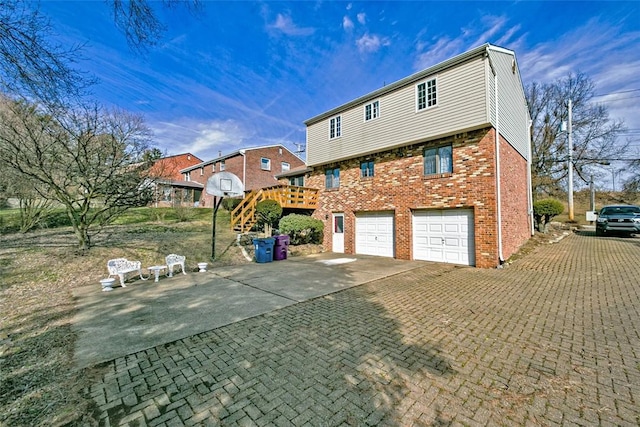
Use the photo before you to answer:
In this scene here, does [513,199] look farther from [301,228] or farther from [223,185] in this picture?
[223,185]

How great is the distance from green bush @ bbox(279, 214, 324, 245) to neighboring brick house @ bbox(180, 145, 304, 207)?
33.0ft

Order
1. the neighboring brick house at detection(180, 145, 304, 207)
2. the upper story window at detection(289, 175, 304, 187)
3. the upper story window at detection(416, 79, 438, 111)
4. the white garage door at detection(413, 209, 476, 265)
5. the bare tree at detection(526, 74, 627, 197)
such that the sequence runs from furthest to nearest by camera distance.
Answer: the neighboring brick house at detection(180, 145, 304, 207) → the bare tree at detection(526, 74, 627, 197) → the upper story window at detection(289, 175, 304, 187) → the upper story window at detection(416, 79, 438, 111) → the white garage door at detection(413, 209, 476, 265)

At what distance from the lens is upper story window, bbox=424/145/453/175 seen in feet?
32.7

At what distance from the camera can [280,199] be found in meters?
14.0

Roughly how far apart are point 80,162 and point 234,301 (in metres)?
7.10

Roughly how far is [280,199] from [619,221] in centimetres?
1845

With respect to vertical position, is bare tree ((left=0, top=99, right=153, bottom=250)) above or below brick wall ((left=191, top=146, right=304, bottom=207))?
below

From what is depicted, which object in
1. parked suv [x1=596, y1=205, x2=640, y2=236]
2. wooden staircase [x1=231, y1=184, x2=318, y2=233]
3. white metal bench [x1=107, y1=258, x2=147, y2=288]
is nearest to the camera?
white metal bench [x1=107, y1=258, x2=147, y2=288]

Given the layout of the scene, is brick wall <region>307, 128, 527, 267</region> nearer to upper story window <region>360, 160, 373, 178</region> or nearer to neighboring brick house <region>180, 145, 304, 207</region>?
upper story window <region>360, 160, 373, 178</region>

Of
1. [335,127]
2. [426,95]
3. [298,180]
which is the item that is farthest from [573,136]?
[298,180]

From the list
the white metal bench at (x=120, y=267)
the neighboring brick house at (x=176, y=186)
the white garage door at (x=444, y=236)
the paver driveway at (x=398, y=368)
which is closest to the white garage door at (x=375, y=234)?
the white garage door at (x=444, y=236)

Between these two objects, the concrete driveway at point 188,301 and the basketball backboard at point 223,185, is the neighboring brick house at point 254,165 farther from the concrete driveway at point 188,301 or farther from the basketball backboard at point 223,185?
the concrete driveway at point 188,301

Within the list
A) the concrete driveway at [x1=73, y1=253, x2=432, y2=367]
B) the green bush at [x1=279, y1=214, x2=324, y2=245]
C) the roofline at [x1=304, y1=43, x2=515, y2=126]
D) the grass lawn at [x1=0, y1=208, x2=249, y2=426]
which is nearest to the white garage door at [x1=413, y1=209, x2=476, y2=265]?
the concrete driveway at [x1=73, y1=253, x2=432, y2=367]

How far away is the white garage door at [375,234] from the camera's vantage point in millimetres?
11922
